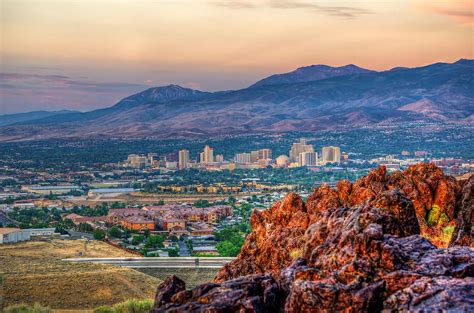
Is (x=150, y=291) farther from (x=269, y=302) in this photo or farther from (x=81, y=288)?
(x=269, y=302)

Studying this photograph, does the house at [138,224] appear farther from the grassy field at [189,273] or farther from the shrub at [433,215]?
the shrub at [433,215]

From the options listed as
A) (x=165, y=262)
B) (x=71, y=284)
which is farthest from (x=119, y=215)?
(x=71, y=284)

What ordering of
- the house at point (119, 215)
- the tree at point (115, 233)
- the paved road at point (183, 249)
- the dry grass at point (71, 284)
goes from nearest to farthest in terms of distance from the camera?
the dry grass at point (71, 284) → the paved road at point (183, 249) → the tree at point (115, 233) → the house at point (119, 215)

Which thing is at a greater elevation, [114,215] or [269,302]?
[269,302]

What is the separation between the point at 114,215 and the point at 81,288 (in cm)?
5796

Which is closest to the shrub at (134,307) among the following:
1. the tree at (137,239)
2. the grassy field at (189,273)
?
the grassy field at (189,273)

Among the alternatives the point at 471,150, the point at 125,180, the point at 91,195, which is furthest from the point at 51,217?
the point at 471,150

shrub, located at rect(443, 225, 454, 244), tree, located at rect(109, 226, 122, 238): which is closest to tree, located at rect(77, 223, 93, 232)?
tree, located at rect(109, 226, 122, 238)

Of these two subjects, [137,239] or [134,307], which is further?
[137,239]

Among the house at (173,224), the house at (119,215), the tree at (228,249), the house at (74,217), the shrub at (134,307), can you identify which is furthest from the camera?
the house at (74,217)

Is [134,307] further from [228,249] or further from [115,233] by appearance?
[115,233]

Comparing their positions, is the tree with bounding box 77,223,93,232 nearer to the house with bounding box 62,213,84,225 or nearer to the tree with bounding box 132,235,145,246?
the house with bounding box 62,213,84,225

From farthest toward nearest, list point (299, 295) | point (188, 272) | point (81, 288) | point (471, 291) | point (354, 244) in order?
point (188, 272)
point (81, 288)
point (354, 244)
point (299, 295)
point (471, 291)

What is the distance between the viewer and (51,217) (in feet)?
317
